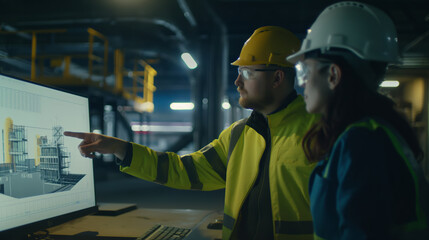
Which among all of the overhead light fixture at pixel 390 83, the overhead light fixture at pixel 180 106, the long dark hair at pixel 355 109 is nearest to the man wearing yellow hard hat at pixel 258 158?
the long dark hair at pixel 355 109

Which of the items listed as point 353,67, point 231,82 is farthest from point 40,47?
point 353,67

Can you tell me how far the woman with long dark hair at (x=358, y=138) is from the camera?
0.90 m

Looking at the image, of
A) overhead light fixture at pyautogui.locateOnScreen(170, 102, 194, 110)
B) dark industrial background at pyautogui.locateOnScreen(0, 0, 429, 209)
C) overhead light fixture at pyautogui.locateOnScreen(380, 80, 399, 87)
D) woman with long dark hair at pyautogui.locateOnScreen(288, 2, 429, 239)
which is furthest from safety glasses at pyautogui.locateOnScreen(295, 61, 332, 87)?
overhead light fixture at pyautogui.locateOnScreen(170, 102, 194, 110)

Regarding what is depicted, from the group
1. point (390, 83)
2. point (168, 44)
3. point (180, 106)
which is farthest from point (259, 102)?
point (180, 106)

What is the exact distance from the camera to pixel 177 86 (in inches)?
786

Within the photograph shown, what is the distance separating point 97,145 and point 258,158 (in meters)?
0.88

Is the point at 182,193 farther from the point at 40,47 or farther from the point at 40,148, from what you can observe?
the point at 40,47

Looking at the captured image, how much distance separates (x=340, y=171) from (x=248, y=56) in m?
1.38

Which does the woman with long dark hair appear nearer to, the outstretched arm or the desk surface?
the desk surface

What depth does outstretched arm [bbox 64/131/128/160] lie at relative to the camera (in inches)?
68.8

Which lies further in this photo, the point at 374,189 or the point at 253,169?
the point at 253,169

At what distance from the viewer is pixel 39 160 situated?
→ 1.51m

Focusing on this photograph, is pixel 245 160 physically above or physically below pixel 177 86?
below

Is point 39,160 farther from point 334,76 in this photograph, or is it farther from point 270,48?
point 270,48
